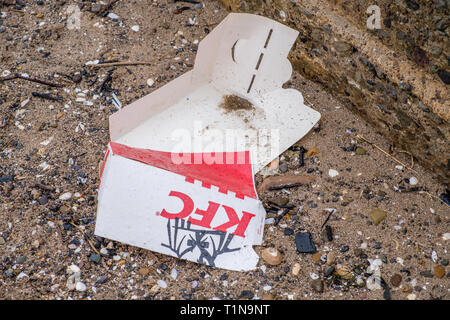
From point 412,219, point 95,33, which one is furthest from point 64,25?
point 412,219

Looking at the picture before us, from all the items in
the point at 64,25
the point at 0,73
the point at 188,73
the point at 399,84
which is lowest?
the point at 0,73

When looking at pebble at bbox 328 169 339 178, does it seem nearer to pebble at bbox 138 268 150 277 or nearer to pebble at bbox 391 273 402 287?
pebble at bbox 391 273 402 287

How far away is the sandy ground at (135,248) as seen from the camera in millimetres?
1568

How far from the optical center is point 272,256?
162 centimetres

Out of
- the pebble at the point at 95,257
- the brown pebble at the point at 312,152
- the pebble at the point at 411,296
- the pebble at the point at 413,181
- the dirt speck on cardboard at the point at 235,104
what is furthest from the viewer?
the dirt speck on cardboard at the point at 235,104

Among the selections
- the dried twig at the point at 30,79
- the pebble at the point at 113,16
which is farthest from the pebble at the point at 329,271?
the pebble at the point at 113,16

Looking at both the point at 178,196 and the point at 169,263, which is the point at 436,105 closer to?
the point at 178,196

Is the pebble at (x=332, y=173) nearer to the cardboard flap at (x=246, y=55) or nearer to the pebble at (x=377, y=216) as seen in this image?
the pebble at (x=377, y=216)

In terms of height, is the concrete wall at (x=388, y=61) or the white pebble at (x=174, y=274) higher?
the concrete wall at (x=388, y=61)

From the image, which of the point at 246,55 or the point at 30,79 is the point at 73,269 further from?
the point at 246,55

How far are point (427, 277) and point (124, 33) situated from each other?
1664mm

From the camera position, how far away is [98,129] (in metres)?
1.95

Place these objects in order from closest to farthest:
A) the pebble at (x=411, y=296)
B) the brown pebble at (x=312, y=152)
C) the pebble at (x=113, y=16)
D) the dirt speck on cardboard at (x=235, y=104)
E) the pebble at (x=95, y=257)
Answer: the pebble at (x=411, y=296) < the pebble at (x=95, y=257) < the brown pebble at (x=312, y=152) < the dirt speck on cardboard at (x=235, y=104) < the pebble at (x=113, y=16)

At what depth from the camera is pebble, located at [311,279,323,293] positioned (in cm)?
154
